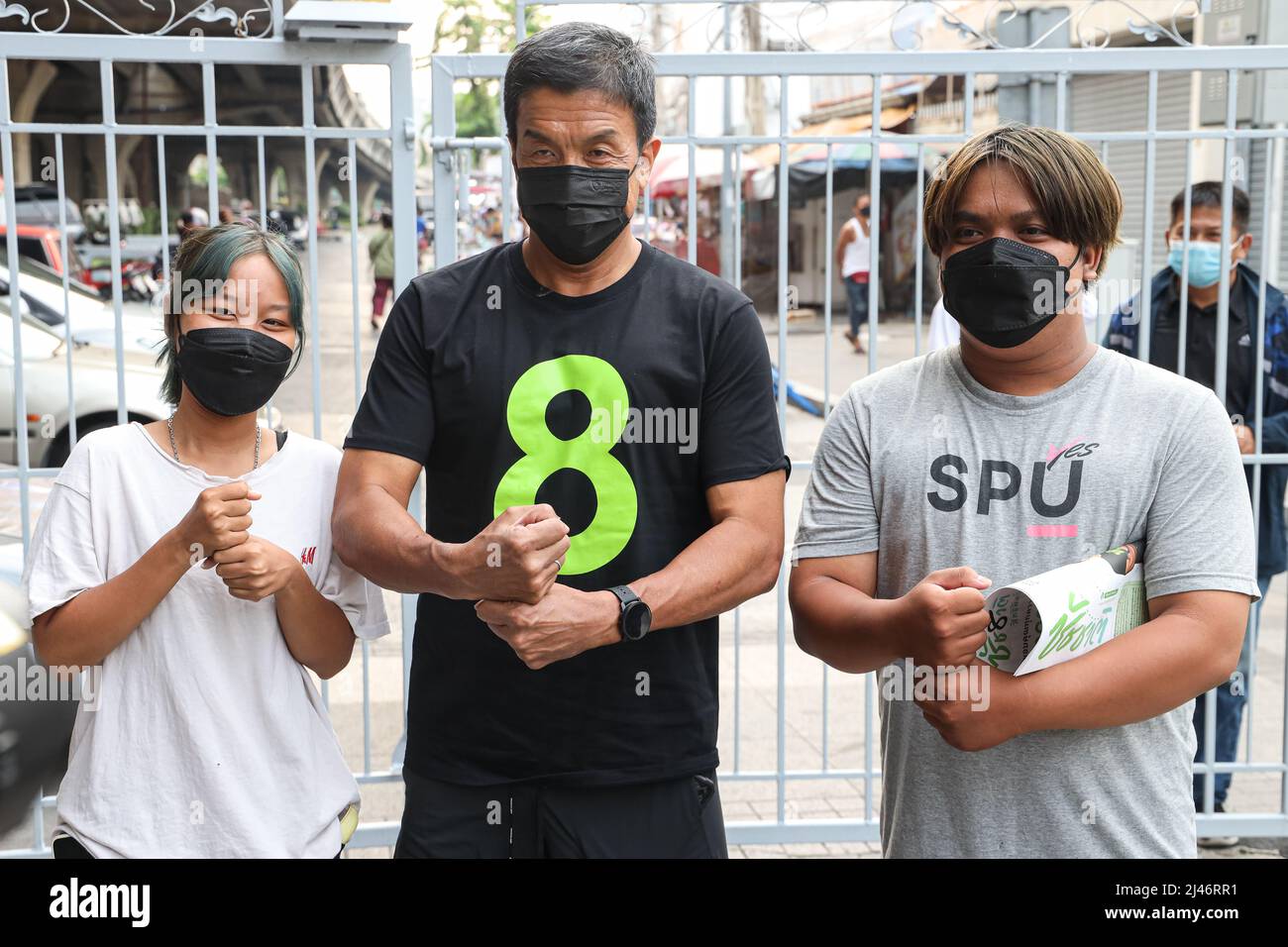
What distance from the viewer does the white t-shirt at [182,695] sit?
2164mm

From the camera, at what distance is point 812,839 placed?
422cm

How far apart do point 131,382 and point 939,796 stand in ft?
22.0

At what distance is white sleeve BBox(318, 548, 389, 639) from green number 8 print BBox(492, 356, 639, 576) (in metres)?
0.33

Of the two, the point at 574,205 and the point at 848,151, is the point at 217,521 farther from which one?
the point at 848,151

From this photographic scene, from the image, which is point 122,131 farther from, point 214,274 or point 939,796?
point 939,796

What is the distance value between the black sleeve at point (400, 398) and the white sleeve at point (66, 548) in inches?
18.0

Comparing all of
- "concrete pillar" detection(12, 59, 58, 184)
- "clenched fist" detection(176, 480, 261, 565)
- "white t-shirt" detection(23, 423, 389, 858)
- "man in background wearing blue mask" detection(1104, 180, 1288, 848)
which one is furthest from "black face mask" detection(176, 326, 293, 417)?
"concrete pillar" detection(12, 59, 58, 184)

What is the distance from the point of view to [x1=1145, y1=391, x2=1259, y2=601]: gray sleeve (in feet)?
6.25

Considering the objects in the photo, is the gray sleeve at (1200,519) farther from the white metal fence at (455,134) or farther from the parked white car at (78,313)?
the parked white car at (78,313)

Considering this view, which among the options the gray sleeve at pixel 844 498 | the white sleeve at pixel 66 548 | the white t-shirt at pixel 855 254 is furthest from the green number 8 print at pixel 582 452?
the white t-shirt at pixel 855 254

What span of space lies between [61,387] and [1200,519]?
22.0 feet

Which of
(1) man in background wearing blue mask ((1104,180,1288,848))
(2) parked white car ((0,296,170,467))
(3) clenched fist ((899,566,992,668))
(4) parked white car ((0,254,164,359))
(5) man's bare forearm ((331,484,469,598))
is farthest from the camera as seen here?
(4) parked white car ((0,254,164,359))

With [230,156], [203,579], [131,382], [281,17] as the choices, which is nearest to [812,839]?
[203,579]

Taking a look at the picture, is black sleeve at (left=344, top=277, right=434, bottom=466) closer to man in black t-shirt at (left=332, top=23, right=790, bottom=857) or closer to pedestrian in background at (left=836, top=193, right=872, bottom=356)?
man in black t-shirt at (left=332, top=23, right=790, bottom=857)
